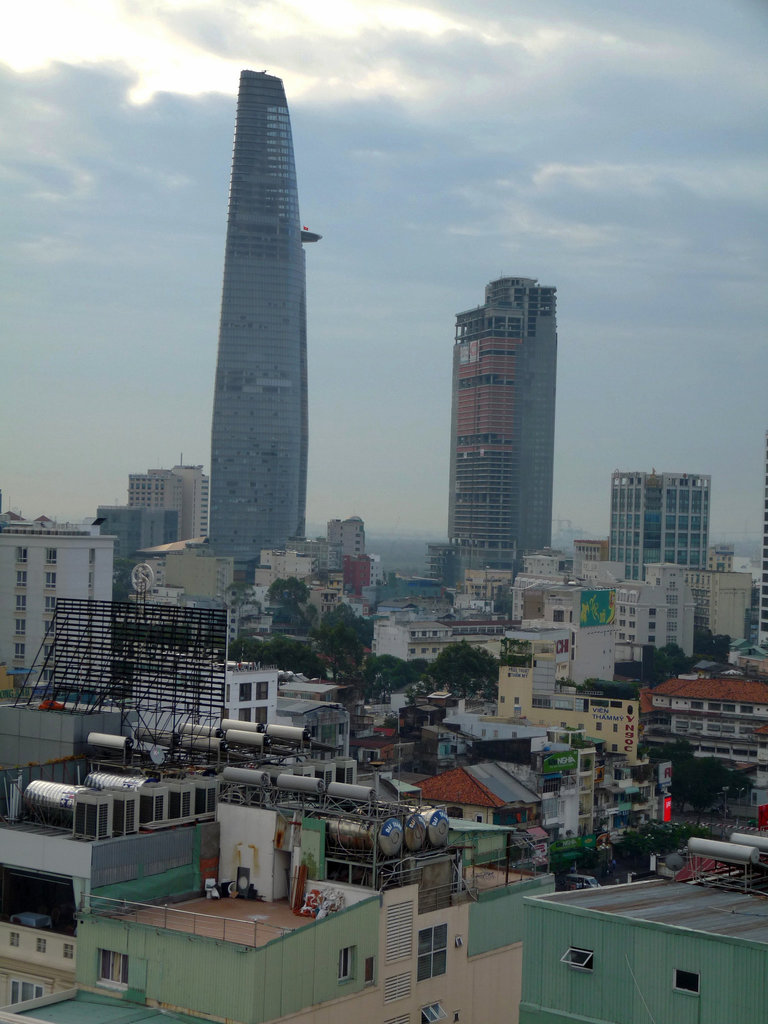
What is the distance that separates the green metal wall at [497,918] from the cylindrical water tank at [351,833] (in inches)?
60.5

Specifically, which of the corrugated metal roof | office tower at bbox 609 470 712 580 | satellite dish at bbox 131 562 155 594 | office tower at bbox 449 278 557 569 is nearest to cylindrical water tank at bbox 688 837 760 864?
the corrugated metal roof

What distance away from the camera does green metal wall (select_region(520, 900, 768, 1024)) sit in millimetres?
9898

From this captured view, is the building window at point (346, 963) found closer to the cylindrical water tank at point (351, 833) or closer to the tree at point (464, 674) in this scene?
the cylindrical water tank at point (351, 833)

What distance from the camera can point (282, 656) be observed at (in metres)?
59.4

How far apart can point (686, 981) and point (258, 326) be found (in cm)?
13425

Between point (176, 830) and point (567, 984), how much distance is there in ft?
13.9

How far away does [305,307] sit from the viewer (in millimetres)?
145875

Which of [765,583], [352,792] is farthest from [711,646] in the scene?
[352,792]

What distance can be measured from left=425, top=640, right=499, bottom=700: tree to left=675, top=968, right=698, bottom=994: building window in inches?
1878

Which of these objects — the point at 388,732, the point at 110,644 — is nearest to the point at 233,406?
the point at 388,732

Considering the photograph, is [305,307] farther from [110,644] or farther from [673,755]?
[110,644]

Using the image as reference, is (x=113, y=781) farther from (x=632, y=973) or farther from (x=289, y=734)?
(x=632, y=973)

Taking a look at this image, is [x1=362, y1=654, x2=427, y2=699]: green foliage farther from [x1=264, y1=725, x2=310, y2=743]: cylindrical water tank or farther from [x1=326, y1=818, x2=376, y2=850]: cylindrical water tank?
[x1=326, y1=818, x2=376, y2=850]: cylindrical water tank

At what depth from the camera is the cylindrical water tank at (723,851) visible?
11.2m
